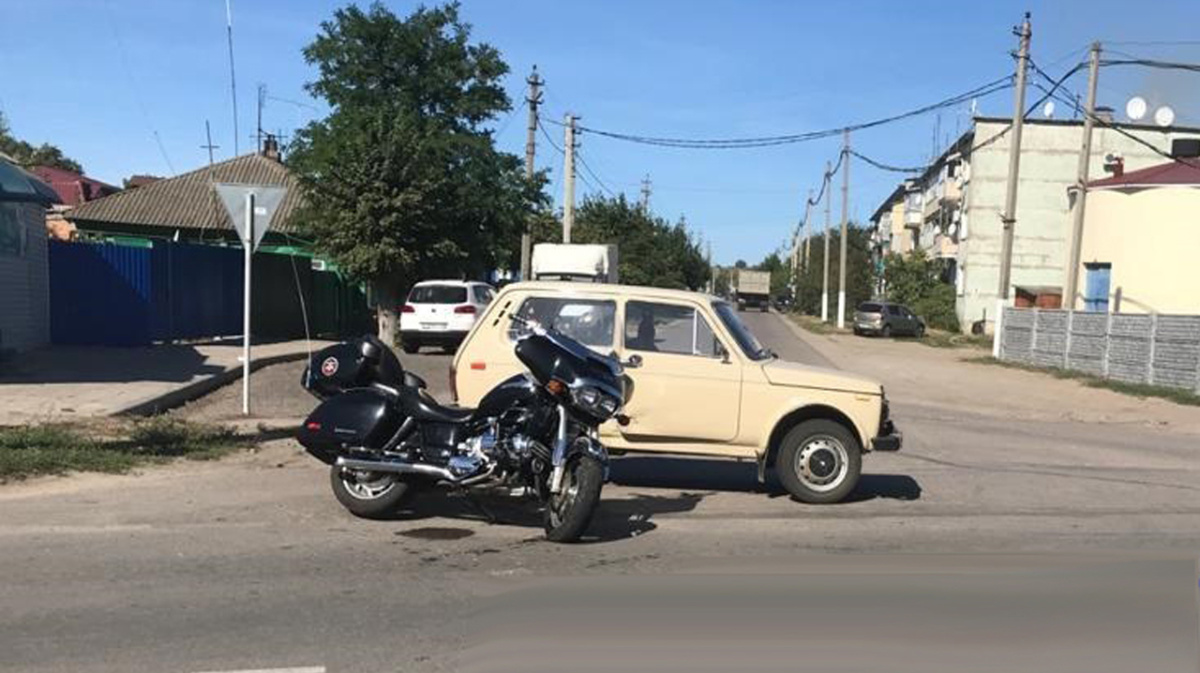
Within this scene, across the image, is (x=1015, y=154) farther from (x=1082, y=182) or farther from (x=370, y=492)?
(x=370, y=492)

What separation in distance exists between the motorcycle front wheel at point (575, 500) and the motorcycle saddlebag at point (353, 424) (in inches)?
54.9

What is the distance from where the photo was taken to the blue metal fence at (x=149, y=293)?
19.9 m

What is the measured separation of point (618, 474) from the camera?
10.1 m

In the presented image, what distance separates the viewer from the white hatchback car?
2489 centimetres

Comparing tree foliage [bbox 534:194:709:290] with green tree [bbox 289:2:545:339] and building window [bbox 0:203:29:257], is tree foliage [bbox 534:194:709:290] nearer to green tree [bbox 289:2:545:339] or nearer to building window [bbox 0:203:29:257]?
green tree [bbox 289:2:545:339]

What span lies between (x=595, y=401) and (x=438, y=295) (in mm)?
18558

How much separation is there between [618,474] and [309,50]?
1124 inches

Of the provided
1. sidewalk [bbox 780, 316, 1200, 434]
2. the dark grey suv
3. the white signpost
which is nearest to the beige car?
the white signpost

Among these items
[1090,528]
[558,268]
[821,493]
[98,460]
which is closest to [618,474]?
[821,493]

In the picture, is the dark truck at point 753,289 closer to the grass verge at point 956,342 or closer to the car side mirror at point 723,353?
the grass verge at point 956,342

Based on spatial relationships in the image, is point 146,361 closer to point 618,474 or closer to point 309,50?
point 618,474

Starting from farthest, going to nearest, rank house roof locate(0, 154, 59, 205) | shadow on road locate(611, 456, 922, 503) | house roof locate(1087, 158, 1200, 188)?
house roof locate(1087, 158, 1200, 188) < house roof locate(0, 154, 59, 205) < shadow on road locate(611, 456, 922, 503)

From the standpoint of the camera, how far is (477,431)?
7547 mm

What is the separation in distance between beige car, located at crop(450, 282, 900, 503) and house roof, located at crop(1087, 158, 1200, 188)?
32.2 meters
